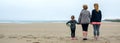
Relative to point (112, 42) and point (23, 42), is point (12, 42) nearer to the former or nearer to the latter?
point (23, 42)

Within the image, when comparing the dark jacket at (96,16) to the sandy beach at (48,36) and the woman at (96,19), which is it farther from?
the sandy beach at (48,36)

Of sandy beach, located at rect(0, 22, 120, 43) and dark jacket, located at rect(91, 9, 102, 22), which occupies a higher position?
dark jacket, located at rect(91, 9, 102, 22)

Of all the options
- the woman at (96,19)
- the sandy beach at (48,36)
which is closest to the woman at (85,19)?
the woman at (96,19)

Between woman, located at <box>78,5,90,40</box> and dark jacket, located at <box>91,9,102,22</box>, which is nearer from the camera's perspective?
dark jacket, located at <box>91,9,102,22</box>

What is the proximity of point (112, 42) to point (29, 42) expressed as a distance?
304cm

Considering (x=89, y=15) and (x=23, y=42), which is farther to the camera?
(x=89, y=15)

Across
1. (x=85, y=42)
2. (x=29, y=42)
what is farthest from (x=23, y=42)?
(x=85, y=42)

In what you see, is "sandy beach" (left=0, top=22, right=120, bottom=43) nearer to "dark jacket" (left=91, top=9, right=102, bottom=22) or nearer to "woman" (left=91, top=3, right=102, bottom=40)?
"woman" (left=91, top=3, right=102, bottom=40)

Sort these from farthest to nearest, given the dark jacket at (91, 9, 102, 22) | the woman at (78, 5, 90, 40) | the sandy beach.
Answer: the woman at (78, 5, 90, 40) < the dark jacket at (91, 9, 102, 22) < the sandy beach

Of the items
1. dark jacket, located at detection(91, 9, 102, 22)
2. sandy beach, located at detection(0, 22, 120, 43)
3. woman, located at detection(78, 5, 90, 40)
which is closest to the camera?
sandy beach, located at detection(0, 22, 120, 43)

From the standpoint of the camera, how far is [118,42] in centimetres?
1124

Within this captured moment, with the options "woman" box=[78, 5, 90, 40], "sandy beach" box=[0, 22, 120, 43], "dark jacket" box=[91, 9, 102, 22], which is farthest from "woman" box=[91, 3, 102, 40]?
"sandy beach" box=[0, 22, 120, 43]

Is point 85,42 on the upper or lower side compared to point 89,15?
lower

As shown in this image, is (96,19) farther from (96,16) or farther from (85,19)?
(85,19)
